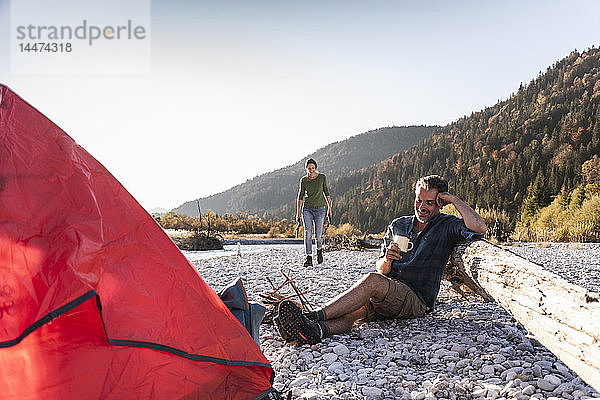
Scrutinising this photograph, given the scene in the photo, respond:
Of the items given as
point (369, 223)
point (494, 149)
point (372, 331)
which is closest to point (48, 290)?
point (372, 331)

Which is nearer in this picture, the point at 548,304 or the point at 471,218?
the point at 548,304

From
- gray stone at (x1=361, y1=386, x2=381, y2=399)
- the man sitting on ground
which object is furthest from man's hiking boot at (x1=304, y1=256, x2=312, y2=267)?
gray stone at (x1=361, y1=386, x2=381, y2=399)

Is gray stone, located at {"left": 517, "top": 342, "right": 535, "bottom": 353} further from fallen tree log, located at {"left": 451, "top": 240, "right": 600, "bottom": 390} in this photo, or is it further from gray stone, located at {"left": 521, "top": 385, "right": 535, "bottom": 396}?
gray stone, located at {"left": 521, "top": 385, "right": 535, "bottom": 396}

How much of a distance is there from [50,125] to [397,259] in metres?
2.87

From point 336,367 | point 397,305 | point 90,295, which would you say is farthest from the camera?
point 397,305

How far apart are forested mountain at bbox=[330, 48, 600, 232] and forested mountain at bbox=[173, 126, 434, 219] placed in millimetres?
22595

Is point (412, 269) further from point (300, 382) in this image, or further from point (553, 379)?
point (300, 382)

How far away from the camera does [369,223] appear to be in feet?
135

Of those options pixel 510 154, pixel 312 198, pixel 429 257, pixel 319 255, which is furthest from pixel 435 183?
pixel 510 154

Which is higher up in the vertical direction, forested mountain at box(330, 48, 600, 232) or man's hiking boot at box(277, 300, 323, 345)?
forested mountain at box(330, 48, 600, 232)

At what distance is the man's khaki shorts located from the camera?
3764 millimetres

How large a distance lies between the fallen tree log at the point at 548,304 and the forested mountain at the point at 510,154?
73.0 ft

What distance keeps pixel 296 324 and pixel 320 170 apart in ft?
270

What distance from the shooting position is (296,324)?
11.1 ft
